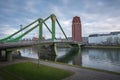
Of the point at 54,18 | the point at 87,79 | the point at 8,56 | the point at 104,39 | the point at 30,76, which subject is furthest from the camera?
the point at 104,39

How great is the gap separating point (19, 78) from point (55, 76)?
6.19 meters

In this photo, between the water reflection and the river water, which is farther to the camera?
the river water

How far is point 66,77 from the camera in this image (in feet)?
73.6

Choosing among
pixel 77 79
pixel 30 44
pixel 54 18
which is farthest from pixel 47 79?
pixel 54 18

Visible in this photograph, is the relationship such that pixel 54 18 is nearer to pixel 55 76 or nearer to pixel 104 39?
pixel 55 76

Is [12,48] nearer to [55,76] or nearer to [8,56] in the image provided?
[8,56]

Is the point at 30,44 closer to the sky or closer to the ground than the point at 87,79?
closer to the sky

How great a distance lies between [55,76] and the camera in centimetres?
2300

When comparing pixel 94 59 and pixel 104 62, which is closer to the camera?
pixel 104 62

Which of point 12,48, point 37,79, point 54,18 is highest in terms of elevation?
point 54,18

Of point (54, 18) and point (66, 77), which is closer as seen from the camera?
point (66, 77)

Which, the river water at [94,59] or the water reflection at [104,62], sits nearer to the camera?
the water reflection at [104,62]

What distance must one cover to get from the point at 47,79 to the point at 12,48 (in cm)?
2859

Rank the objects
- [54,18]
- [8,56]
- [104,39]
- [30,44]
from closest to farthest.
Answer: [8,56]
[30,44]
[54,18]
[104,39]
